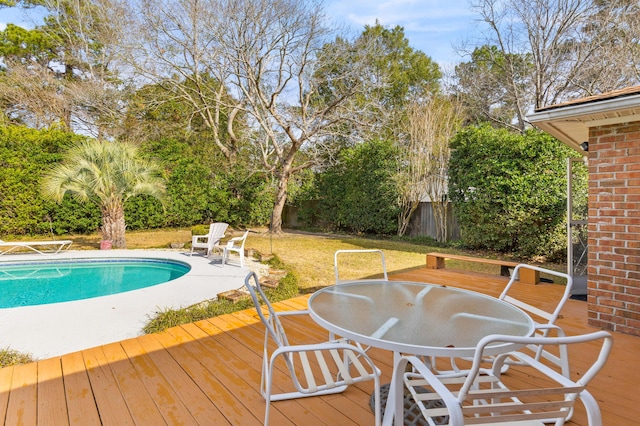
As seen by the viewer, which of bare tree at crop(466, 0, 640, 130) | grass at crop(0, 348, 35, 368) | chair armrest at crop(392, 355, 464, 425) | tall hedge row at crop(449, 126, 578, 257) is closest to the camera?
chair armrest at crop(392, 355, 464, 425)

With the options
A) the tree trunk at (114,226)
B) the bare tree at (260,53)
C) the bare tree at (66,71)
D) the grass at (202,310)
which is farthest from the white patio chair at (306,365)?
the bare tree at (66,71)

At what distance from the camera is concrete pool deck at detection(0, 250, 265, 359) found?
3.19 meters

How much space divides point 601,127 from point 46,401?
4846 millimetres

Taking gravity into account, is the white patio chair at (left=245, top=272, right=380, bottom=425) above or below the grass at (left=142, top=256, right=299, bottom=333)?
above

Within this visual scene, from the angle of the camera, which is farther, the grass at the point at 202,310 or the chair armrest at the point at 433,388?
the grass at the point at 202,310

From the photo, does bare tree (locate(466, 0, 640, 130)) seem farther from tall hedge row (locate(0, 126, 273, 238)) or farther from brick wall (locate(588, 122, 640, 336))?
tall hedge row (locate(0, 126, 273, 238))

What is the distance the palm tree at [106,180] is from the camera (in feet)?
26.6

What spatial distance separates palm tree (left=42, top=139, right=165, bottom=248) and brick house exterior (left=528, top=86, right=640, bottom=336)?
8.77 metres

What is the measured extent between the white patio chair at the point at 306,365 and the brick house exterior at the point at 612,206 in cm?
252

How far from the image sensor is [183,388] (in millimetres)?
2232

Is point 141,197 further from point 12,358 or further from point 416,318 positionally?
point 416,318

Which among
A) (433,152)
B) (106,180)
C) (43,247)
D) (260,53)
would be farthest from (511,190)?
(43,247)

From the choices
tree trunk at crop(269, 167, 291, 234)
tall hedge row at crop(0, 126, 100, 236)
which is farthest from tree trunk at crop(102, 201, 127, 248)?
tree trunk at crop(269, 167, 291, 234)

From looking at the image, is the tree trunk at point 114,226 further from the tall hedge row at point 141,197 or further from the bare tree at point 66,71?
the bare tree at point 66,71
